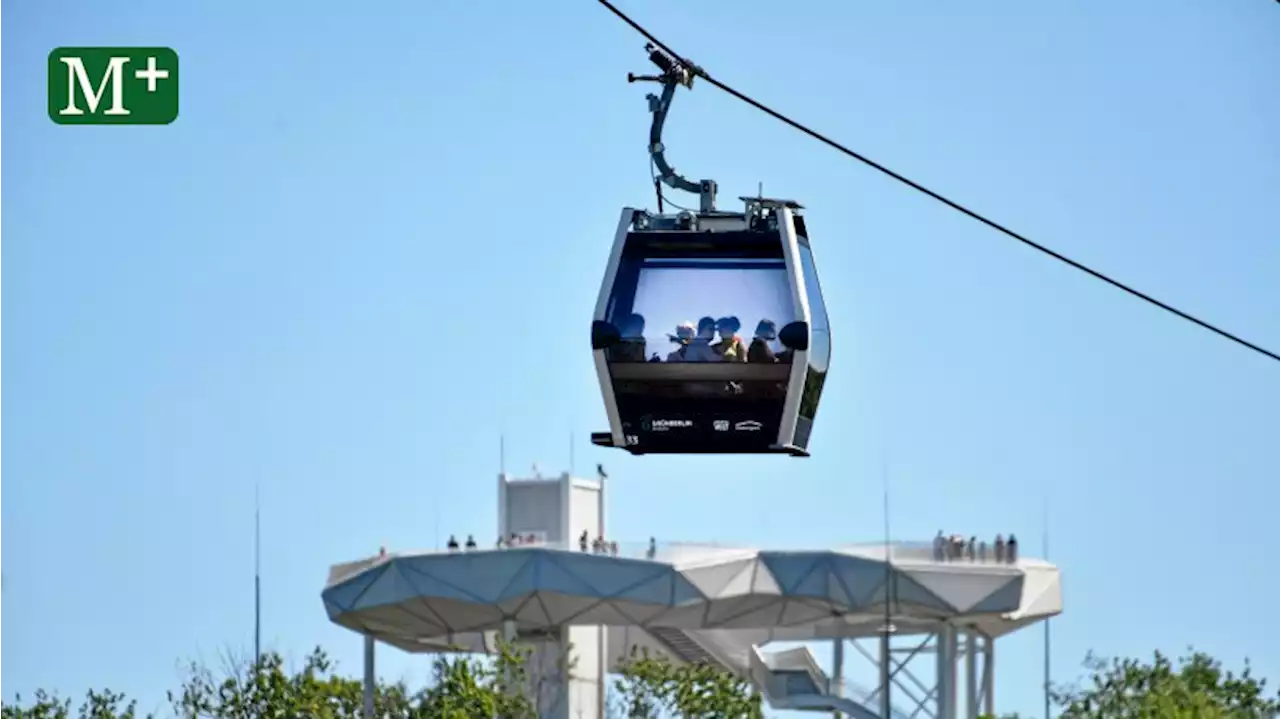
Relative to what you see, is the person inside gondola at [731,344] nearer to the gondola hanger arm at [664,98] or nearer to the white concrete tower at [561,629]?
the gondola hanger arm at [664,98]

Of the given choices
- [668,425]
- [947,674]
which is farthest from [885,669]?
[668,425]

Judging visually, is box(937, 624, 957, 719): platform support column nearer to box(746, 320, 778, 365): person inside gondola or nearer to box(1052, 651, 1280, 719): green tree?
box(1052, 651, 1280, 719): green tree

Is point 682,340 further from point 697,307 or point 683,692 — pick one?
point 683,692

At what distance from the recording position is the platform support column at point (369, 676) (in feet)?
379

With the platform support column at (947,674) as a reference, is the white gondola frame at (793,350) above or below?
above

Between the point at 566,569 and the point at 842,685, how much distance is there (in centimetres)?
1064

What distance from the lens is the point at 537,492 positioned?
125875 mm

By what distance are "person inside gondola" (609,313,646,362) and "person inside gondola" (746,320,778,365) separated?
110cm

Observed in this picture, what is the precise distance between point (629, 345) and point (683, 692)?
7443 centimetres

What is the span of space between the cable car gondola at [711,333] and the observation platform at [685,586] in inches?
3013

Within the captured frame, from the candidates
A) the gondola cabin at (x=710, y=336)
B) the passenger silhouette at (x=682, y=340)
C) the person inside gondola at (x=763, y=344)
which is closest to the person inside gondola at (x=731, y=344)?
the gondola cabin at (x=710, y=336)

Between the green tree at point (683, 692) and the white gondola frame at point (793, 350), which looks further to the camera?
the green tree at point (683, 692)

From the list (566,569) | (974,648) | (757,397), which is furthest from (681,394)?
(974,648)

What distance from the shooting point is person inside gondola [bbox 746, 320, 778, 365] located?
38.2 m
